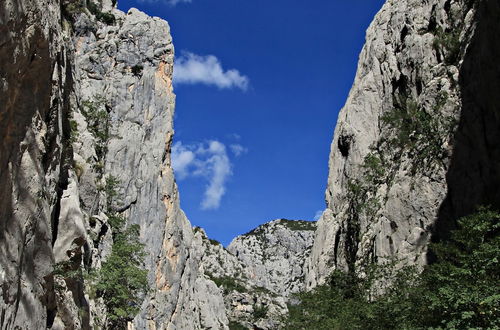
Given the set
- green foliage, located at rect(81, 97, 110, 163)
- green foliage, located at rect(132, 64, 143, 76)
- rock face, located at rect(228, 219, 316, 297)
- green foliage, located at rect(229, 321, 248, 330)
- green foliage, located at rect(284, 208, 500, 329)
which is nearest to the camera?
green foliage, located at rect(284, 208, 500, 329)

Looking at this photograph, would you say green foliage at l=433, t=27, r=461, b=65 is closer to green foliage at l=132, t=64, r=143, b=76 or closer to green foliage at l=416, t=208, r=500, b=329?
green foliage at l=416, t=208, r=500, b=329

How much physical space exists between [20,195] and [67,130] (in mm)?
10135

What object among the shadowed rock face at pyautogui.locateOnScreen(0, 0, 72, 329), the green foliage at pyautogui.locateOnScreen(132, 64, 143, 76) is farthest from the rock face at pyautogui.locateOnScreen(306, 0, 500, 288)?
the green foliage at pyautogui.locateOnScreen(132, 64, 143, 76)

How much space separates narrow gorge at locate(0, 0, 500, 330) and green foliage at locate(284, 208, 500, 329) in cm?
482

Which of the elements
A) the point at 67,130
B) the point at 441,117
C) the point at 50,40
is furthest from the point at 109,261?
the point at 441,117

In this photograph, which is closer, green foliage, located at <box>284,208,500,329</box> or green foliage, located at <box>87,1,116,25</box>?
green foliage, located at <box>284,208,500,329</box>

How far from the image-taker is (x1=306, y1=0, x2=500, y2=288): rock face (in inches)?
1420

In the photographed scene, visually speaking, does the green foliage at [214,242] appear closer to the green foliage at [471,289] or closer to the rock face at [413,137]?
the rock face at [413,137]

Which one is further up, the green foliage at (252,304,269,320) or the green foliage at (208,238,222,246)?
the green foliage at (208,238,222,246)

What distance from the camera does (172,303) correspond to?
66500 mm

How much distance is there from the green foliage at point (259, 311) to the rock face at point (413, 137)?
51380mm

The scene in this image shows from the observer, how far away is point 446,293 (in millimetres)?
18844

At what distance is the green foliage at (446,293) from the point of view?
18.0 metres

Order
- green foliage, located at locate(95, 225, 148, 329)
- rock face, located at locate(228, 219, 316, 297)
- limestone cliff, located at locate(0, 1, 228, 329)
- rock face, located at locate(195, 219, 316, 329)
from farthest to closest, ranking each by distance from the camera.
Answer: rock face, located at locate(228, 219, 316, 297)
rock face, located at locate(195, 219, 316, 329)
green foliage, located at locate(95, 225, 148, 329)
limestone cliff, located at locate(0, 1, 228, 329)
